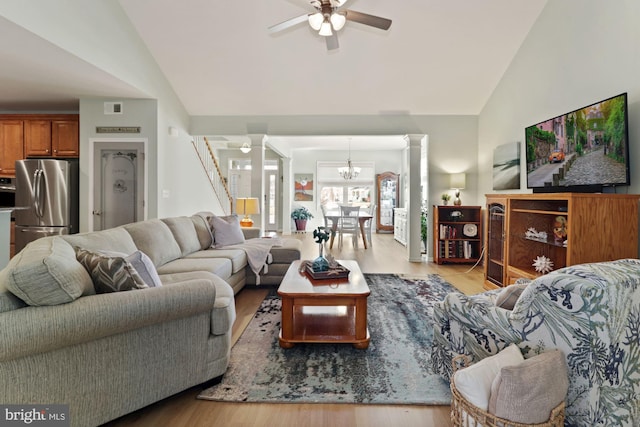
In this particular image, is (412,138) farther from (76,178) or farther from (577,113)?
(76,178)

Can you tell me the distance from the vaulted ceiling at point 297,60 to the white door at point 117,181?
2.66ft

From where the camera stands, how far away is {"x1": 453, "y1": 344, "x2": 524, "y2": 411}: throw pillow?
1.44 metres

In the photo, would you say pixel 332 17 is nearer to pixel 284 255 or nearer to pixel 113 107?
pixel 284 255

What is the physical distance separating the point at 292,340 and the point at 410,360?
0.85 metres

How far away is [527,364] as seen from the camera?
138 centimetres

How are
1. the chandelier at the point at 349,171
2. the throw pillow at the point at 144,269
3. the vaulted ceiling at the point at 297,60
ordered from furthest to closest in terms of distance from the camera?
the chandelier at the point at 349,171 < the vaulted ceiling at the point at 297,60 < the throw pillow at the point at 144,269

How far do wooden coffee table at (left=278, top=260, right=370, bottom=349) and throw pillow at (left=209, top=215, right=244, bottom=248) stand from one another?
5.98 feet

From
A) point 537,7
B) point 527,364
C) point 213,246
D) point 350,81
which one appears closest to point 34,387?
point 527,364

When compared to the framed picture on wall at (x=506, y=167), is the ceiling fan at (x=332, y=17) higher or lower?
higher

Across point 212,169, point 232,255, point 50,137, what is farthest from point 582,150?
point 50,137

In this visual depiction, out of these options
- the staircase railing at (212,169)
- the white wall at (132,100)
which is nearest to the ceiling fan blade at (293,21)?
the white wall at (132,100)

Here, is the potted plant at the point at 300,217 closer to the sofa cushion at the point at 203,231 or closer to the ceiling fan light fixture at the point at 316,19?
the sofa cushion at the point at 203,231

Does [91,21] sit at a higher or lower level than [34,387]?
higher

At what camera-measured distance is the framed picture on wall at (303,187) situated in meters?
10.7
